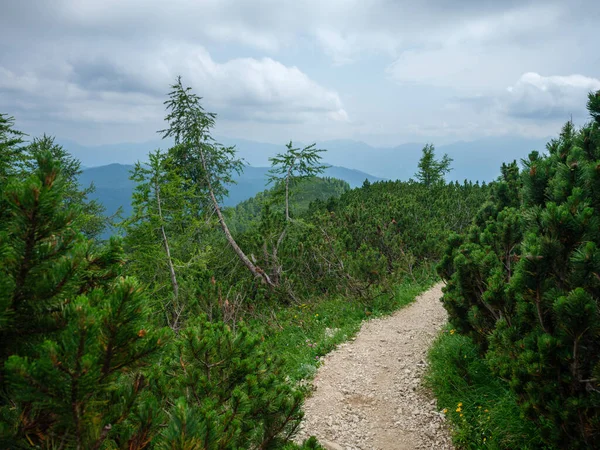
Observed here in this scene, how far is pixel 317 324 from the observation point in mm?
8594

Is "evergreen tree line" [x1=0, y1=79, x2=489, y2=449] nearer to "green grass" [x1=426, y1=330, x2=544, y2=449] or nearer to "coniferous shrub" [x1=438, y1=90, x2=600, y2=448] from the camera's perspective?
"coniferous shrub" [x1=438, y1=90, x2=600, y2=448]

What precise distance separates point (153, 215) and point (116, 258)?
26.4 feet

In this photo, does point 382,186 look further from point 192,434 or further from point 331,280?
point 192,434

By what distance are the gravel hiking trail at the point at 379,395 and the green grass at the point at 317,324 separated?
0.27 meters

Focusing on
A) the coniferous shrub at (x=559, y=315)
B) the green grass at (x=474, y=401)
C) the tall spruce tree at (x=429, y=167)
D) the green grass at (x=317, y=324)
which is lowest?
the green grass at (x=317, y=324)

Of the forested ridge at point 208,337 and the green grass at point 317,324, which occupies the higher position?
the forested ridge at point 208,337

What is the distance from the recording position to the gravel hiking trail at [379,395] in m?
4.71

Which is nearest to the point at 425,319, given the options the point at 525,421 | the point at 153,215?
the point at 525,421

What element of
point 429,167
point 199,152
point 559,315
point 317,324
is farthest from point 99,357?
point 429,167

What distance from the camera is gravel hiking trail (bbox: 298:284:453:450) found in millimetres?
4711

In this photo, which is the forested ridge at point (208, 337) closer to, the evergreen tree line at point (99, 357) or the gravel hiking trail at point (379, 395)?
the evergreen tree line at point (99, 357)

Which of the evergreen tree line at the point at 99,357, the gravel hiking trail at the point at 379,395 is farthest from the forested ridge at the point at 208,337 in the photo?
the gravel hiking trail at the point at 379,395

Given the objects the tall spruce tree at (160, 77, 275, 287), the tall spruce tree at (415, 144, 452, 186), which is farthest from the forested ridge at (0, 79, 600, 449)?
the tall spruce tree at (415, 144, 452, 186)

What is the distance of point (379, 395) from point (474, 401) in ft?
4.96
